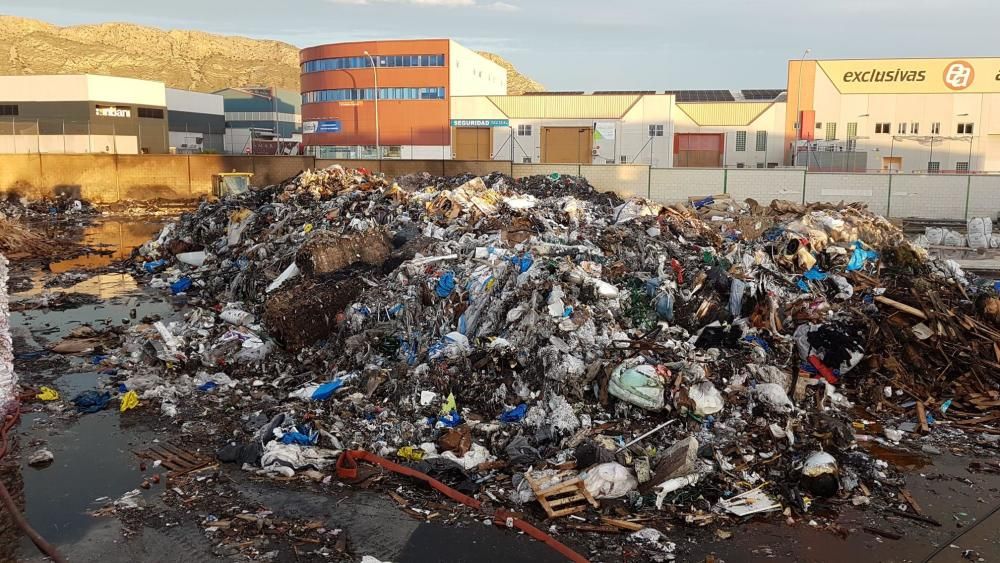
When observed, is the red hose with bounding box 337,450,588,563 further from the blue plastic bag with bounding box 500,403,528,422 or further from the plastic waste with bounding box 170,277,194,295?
the plastic waste with bounding box 170,277,194,295

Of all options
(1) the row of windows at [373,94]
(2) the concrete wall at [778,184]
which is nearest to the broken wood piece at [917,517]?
(2) the concrete wall at [778,184]

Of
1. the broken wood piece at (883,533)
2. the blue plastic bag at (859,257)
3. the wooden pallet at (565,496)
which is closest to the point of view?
the broken wood piece at (883,533)

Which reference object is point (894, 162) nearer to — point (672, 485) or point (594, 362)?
point (594, 362)

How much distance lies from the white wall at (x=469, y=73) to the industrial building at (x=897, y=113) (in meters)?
20.1

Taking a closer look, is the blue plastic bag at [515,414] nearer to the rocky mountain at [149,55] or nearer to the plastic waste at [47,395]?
the plastic waste at [47,395]

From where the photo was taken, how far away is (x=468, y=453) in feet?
22.5

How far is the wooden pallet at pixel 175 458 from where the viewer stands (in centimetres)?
675

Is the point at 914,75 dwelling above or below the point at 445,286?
above

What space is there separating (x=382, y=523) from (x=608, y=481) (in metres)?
1.94

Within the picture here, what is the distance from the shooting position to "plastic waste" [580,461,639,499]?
6.19 meters

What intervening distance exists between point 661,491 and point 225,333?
6.95 meters

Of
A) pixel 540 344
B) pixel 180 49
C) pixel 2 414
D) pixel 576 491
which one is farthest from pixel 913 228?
pixel 180 49

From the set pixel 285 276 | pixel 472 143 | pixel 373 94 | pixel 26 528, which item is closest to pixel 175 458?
pixel 26 528

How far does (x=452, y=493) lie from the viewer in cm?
615
